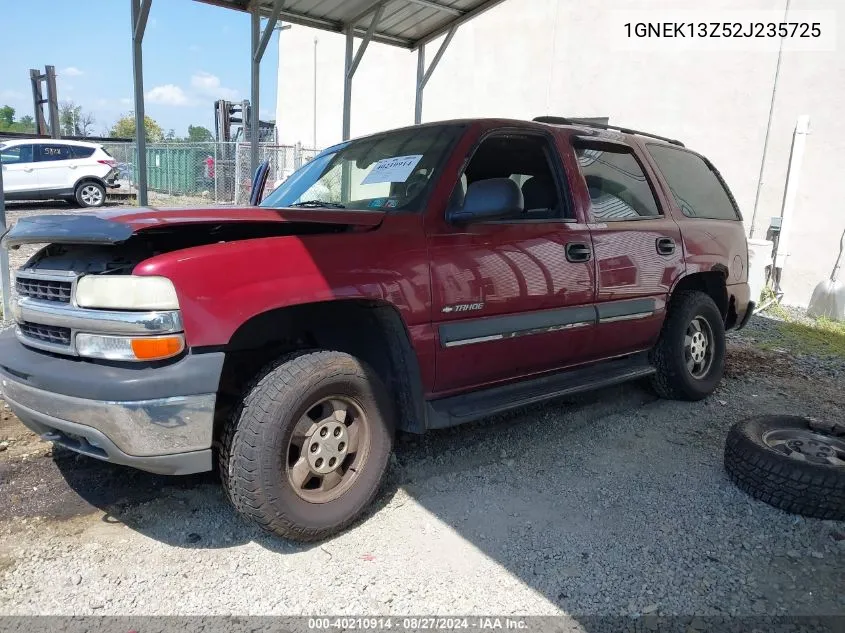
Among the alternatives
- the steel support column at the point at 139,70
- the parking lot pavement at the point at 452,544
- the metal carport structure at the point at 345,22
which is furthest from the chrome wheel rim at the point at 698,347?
Answer: the steel support column at the point at 139,70

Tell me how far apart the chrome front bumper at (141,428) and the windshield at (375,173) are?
1405 millimetres

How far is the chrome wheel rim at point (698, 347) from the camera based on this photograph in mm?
4645

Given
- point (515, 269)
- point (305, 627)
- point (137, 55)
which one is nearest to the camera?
point (305, 627)

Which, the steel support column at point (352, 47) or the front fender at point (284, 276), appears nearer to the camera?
the front fender at point (284, 276)

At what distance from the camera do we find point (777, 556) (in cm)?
271

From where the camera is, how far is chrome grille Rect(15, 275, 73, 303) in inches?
99.8

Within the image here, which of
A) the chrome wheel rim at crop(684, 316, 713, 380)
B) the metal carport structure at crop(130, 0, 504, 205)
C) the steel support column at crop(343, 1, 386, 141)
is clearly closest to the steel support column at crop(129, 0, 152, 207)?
the metal carport structure at crop(130, 0, 504, 205)

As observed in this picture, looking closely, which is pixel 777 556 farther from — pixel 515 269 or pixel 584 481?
pixel 515 269

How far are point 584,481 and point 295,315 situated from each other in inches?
71.0

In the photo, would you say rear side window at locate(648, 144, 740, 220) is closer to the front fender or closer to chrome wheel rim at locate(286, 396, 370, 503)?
the front fender

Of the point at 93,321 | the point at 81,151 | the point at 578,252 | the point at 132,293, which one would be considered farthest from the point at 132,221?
the point at 81,151

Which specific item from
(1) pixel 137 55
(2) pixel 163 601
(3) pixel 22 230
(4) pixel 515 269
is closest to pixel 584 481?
(4) pixel 515 269

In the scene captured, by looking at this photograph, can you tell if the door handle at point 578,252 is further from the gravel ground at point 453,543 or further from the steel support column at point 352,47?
the steel support column at point 352,47

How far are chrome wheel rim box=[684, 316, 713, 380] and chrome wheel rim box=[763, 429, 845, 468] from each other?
1.07 m
